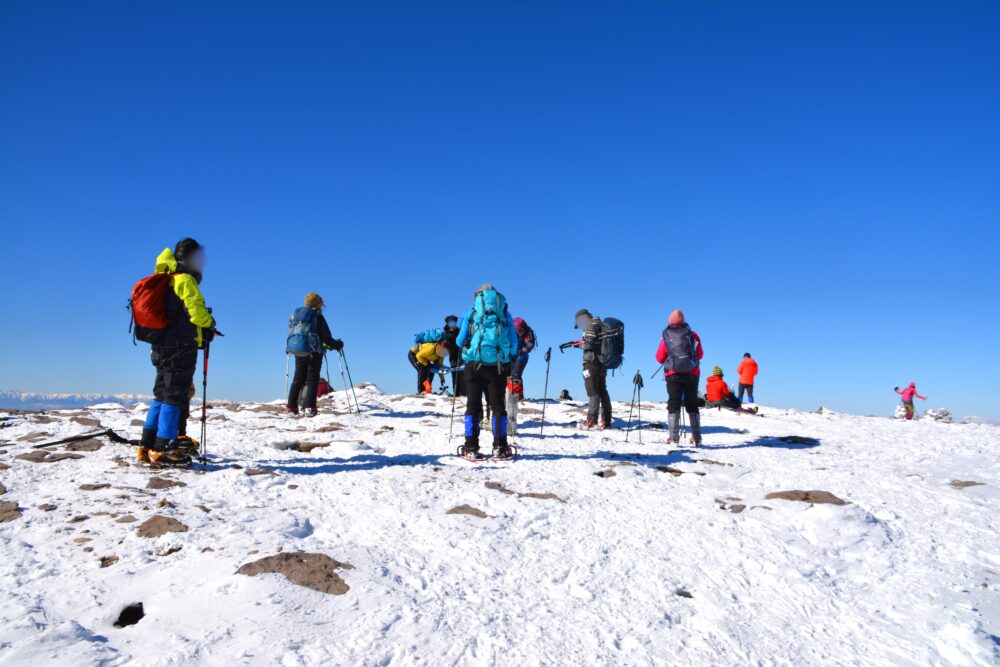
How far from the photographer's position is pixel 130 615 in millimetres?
3230

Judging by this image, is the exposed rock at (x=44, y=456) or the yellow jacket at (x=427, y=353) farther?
the yellow jacket at (x=427, y=353)

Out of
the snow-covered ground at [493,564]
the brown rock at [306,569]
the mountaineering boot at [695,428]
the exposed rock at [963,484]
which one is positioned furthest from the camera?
the mountaineering boot at [695,428]

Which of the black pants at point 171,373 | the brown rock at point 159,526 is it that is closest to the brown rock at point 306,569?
the brown rock at point 159,526

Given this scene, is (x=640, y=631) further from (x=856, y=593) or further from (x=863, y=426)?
(x=863, y=426)

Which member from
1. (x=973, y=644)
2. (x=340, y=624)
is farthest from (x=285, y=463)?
(x=973, y=644)

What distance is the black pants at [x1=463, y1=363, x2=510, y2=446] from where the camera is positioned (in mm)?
8477

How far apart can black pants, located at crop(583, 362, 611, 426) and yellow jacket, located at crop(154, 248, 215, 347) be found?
8169 millimetres

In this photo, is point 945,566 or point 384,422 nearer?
point 945,566

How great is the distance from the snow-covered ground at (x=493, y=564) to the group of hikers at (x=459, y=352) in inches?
25.5

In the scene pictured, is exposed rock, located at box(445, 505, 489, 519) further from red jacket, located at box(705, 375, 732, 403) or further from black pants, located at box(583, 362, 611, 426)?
red jacket, located at box(705, 375, 732, 403)

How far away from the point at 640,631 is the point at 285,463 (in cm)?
561

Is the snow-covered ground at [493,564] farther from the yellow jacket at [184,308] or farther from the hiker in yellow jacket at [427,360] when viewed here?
the hiker in yellow jacket at [427,360]

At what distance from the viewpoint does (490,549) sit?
14.8 feet

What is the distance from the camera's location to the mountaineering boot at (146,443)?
6.62 meters
